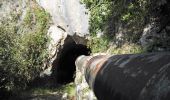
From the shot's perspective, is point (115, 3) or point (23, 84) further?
point (23, 84)

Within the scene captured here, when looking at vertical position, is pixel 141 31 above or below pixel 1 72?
above

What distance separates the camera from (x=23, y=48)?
18438 millimetres

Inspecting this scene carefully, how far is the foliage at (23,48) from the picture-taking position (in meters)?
16.2

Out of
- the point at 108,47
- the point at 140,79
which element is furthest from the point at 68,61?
the point at 140,79

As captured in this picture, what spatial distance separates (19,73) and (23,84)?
30.7 inches

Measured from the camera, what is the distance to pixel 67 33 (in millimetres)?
19688

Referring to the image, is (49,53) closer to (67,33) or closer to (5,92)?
(67,33)

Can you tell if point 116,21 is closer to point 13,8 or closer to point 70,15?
point 70,15

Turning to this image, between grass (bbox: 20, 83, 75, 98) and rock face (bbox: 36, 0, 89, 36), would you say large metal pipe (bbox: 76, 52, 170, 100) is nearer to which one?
grass (bbox: 20, 83, 75, 98)

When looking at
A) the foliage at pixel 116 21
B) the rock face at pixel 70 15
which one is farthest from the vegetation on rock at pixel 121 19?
the rock face at pixel 70 15

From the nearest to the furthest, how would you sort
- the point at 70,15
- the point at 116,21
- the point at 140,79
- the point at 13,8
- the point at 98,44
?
the point at 140,79, the point at 116,21, the point at 98,44, the point at 70,15, the point at 13,8

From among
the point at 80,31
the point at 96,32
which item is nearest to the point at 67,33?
the point at 80,31

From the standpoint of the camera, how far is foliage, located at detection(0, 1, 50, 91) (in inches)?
639

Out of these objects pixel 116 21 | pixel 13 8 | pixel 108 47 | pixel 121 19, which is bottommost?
pixel 108 47
